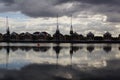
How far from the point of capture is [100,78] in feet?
123

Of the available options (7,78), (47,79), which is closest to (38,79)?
(47,79)

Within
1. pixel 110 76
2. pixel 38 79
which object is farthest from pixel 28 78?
pixel 110 76

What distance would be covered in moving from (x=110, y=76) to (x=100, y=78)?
2251 millimetres

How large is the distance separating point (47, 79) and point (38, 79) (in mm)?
1001

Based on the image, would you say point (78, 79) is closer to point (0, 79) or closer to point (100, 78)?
point (100, 78)

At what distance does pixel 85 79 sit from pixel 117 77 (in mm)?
4136

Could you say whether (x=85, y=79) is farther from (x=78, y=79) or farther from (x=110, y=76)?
(x=110, y=76)

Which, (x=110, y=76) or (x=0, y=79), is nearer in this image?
(x=0, y=79)

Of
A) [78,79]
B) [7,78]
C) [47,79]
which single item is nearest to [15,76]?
[7,78]

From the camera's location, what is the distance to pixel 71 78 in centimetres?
3738

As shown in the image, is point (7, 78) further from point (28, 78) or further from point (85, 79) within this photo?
point (85, 79)

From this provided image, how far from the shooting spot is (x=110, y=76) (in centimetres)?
3934

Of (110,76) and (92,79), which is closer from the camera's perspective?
(92,79)

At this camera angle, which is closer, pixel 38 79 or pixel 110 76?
pixel 38 79
